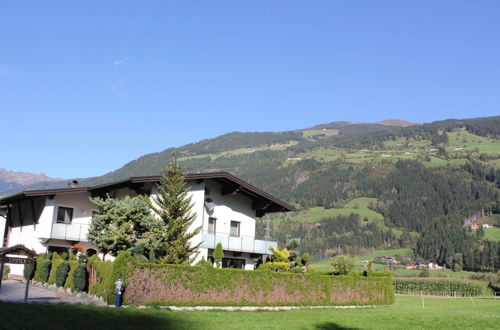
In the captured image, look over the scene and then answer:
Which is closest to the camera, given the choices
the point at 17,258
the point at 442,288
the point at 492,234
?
the point at 17,258

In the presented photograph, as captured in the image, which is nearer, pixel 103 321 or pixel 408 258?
pixel 103 321

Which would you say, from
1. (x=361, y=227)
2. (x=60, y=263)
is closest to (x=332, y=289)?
(x=60, y=263)

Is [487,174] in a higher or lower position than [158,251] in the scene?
higher

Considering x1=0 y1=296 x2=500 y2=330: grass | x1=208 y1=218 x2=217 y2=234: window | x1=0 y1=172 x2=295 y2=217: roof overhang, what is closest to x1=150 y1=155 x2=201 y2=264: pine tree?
x1=0 y1=172 x2=295 y2=217: roof overhang

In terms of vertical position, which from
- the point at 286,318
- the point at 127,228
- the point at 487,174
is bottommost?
the point at 286,318

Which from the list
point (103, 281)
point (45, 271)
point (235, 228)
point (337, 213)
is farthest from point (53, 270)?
point (337, 213)

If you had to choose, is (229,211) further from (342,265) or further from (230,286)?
(230,286)

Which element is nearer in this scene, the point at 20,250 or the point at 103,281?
the point at 20,250

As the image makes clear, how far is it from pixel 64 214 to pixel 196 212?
37.6 ft

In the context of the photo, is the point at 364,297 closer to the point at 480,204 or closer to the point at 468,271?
the point at 468,271

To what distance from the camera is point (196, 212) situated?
3847 centimetres

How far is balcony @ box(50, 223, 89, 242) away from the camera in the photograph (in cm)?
4034

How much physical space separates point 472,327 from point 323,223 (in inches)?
5512

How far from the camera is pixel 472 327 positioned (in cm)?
2280
